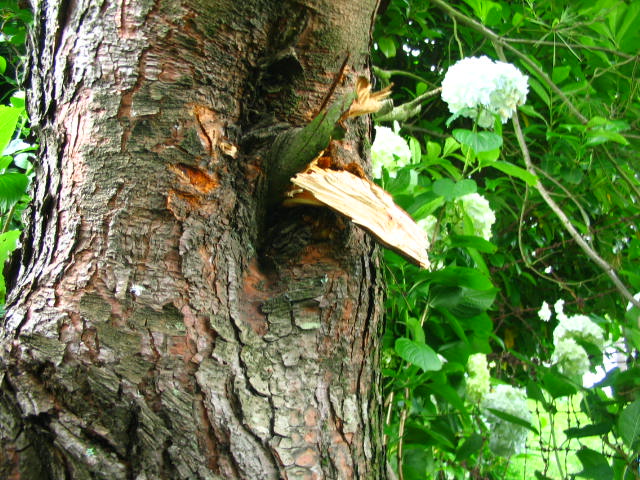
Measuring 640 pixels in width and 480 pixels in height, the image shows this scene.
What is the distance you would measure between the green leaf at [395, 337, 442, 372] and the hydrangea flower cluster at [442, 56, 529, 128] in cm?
53

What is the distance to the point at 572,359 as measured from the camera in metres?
1.36

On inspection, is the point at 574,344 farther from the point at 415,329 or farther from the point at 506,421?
the point at 415,329

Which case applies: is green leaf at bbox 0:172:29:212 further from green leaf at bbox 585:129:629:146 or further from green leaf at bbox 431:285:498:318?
green leaf at bbox 585:129:629:146

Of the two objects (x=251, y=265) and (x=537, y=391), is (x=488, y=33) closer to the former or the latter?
(x=537, y=391)

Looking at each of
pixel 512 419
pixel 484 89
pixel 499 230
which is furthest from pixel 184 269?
pixel 499 230

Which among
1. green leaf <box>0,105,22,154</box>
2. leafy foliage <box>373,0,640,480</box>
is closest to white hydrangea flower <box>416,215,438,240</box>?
leafy foliage <box>373,0,640,480</box>

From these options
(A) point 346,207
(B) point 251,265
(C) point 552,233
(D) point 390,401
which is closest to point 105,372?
(B) point 251,265

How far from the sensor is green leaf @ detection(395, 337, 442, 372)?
96 cm

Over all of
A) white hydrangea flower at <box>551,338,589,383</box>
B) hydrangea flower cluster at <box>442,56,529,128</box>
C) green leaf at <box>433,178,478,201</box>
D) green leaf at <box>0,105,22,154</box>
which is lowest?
white hydrangea flower at <box>551,338,589,383</box>

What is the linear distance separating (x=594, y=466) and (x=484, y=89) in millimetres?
891

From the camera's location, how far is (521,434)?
1.35 metres

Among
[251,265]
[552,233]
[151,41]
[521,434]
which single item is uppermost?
[552,233]

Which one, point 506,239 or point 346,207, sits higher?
point 506,239

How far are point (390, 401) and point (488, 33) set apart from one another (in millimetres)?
1032
